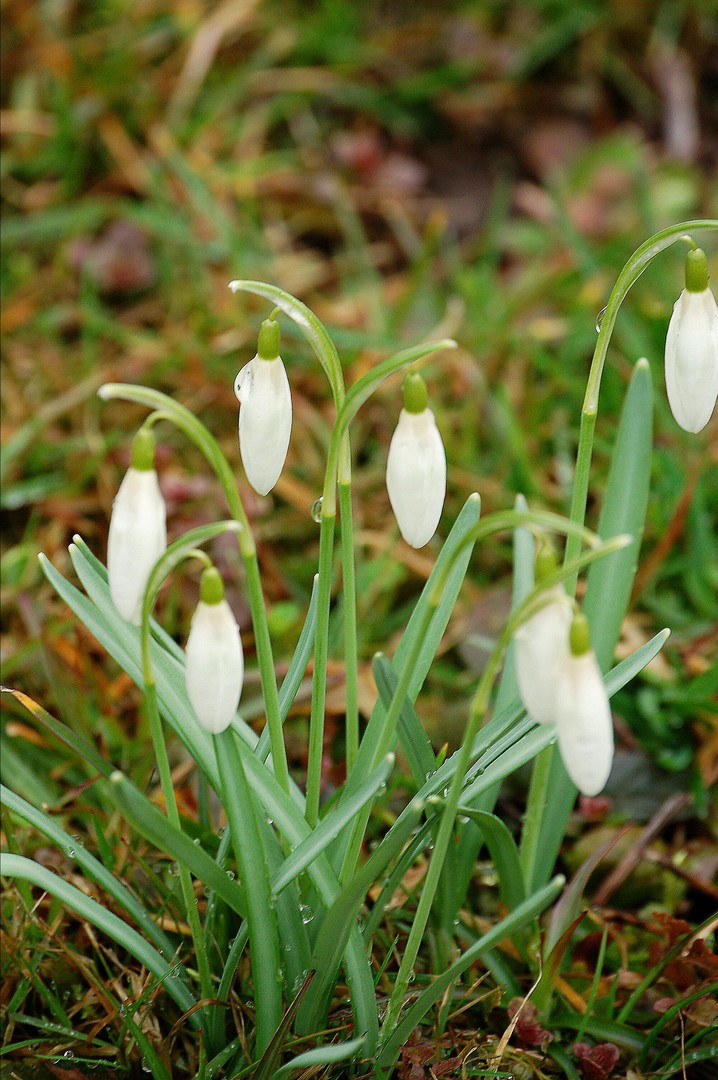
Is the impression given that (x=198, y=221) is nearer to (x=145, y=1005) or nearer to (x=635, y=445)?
(x=635, y=445)

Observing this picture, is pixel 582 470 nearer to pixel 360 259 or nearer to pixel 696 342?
pixel 696 342

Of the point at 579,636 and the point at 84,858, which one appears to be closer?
the point at 579,636

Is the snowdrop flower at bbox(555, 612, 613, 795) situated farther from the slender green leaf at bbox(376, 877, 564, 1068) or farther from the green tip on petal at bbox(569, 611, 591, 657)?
the slender green leaf at bbox(376, 877, 564, 1068)

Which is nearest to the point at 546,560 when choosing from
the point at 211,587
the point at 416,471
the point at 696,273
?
the point at 416,471

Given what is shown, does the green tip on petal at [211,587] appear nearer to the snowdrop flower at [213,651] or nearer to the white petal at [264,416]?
the snowdrop flower at [213,651]

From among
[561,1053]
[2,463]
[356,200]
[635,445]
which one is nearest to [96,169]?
[356,200]

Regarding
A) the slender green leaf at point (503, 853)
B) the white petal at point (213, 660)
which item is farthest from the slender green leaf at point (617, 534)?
the white petal at point (213, 660)

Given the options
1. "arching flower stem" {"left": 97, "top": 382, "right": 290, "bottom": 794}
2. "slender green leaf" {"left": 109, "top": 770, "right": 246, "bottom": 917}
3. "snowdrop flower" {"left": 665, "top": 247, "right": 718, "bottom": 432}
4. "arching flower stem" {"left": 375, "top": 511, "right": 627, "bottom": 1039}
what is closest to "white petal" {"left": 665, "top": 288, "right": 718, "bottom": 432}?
"snowdrop flower" {"left": 665, "top": 247, "right": 718, "bottom": 432}
